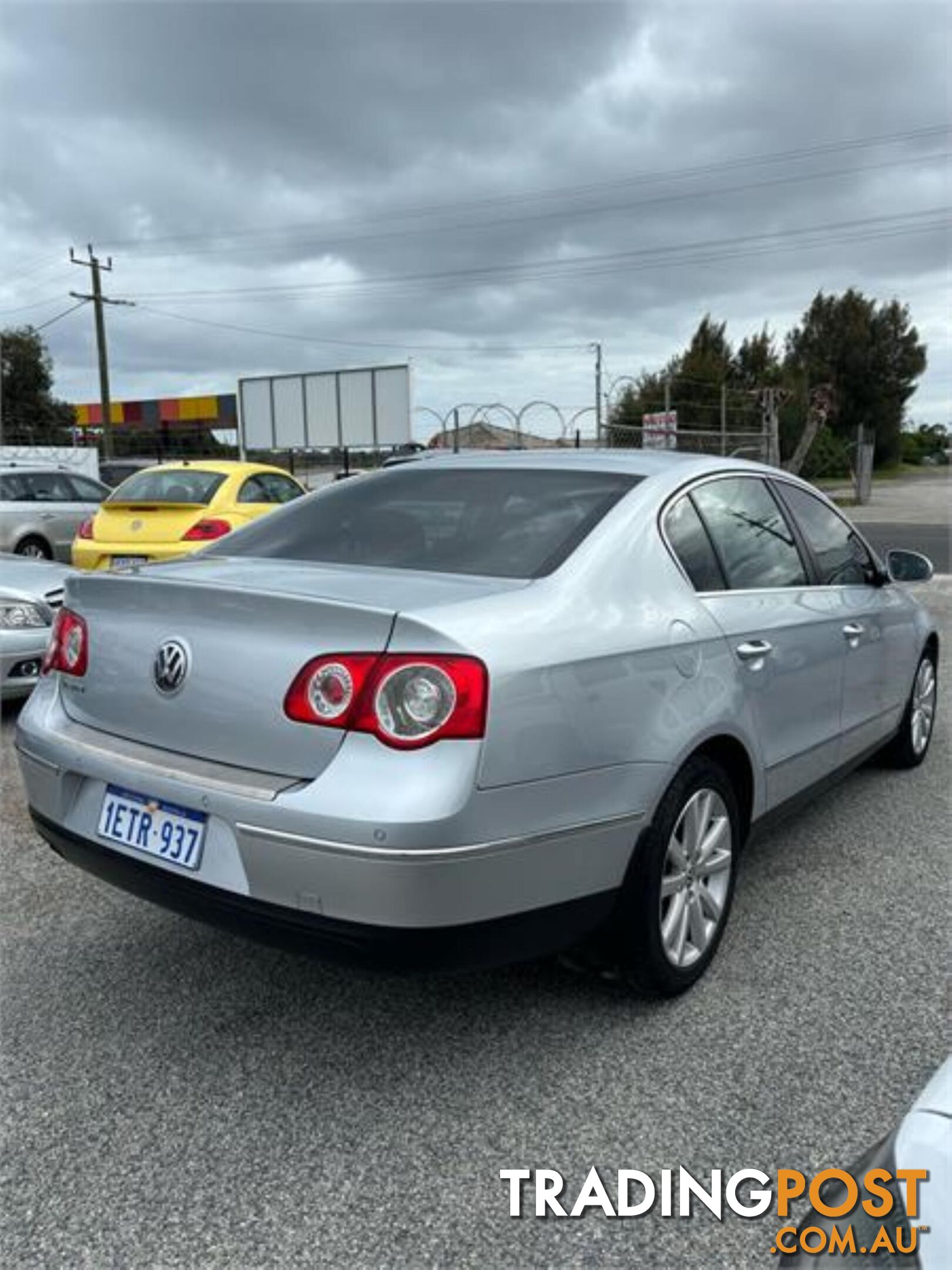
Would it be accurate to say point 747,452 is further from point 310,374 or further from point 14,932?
point 14,932

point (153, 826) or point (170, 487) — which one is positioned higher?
point (170, 487)

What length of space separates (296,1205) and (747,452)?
20.4 meters

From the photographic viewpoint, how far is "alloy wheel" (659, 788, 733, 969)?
2.71 meters

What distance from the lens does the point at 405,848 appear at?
2080mm

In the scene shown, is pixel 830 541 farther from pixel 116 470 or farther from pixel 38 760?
pixel 116 470

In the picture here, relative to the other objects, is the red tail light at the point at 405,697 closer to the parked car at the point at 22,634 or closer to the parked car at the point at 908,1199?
the parked car at the point at 908,1199

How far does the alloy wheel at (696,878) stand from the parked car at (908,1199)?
1.27m

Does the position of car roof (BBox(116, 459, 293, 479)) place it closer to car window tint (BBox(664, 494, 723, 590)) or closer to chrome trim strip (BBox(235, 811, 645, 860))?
car window tint (BBox(664, 494, 723, 590))

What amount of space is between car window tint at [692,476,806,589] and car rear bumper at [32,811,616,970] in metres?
1.24

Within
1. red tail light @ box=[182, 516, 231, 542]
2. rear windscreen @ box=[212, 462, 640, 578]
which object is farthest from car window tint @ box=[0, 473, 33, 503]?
rear windscreen @ box=[212, 462, 640, 578]

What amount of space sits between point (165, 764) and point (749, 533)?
201cm

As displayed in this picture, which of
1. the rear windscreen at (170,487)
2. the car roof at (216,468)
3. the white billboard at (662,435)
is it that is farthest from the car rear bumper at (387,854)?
the white billboard at (662,435)

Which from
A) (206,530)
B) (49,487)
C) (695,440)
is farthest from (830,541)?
(695,440)

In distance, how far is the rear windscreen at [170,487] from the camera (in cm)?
889
